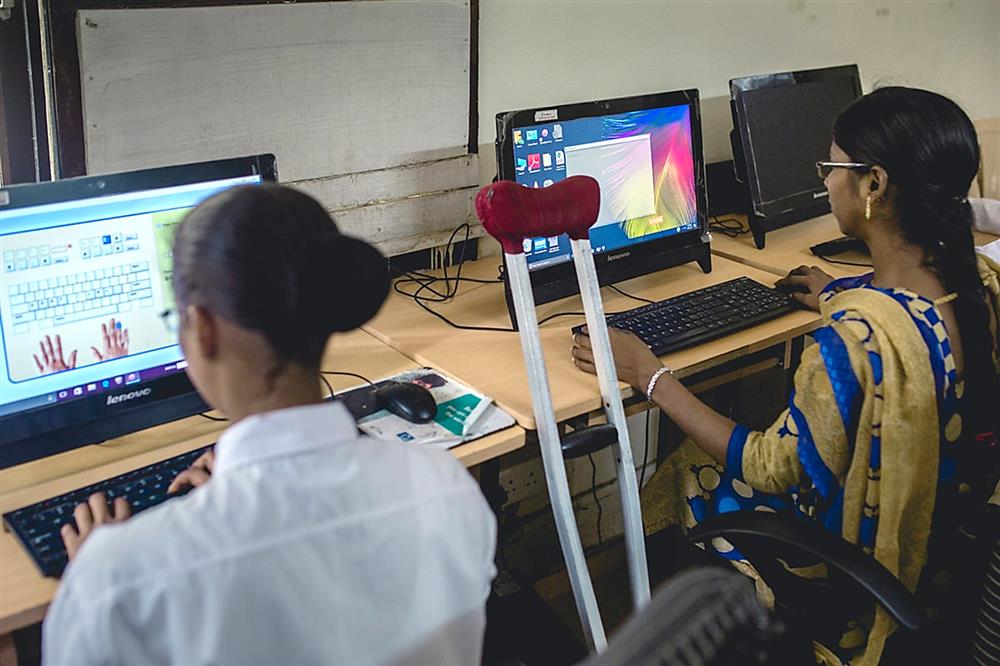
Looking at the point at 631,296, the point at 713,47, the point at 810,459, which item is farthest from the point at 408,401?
the point at 713,47

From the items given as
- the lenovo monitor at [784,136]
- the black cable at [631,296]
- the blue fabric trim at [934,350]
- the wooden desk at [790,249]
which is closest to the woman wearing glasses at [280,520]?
the blue fabric trim at [934,350]

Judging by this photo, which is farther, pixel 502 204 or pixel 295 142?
pixel 295 142

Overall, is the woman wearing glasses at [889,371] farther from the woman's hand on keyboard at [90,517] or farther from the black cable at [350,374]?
the woman's hand on keyboard at [90,517]

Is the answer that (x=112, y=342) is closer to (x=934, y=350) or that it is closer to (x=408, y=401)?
(x=408, y=401)

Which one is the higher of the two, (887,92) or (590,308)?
(887,92)

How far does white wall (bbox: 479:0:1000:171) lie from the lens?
2.16 metres

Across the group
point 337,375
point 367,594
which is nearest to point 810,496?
point 337,375

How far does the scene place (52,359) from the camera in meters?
1.34

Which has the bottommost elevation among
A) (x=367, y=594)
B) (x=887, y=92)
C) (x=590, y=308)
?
(x=367, y=594)

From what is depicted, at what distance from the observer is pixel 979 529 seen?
4.91 feet

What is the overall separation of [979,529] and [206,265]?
1193mm

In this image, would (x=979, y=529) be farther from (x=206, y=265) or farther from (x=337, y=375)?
(x=206, y=265)

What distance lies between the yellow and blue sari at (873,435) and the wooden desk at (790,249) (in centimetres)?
70

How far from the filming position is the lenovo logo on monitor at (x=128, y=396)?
4.58 ft
